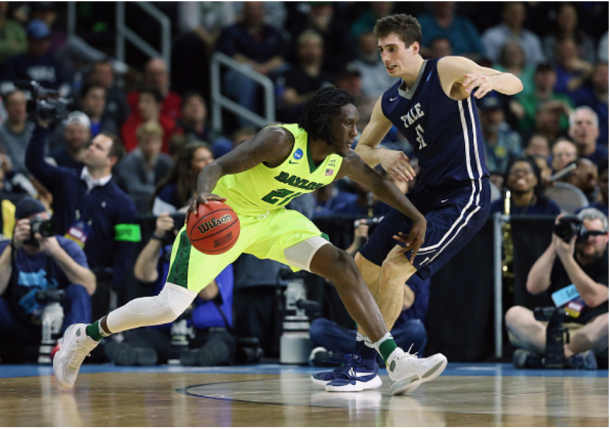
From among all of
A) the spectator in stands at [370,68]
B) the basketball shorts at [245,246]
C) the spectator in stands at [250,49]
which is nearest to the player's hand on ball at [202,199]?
the basketball shorts at [245,246]

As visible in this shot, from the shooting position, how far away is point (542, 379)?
6395mm

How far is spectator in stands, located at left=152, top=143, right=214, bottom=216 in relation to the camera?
844cm

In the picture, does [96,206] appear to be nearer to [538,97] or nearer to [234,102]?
[234,102]

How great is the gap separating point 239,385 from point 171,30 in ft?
29.8

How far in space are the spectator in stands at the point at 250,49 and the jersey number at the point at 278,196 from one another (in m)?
7.11

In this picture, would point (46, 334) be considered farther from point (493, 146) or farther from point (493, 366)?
point (493, 146)

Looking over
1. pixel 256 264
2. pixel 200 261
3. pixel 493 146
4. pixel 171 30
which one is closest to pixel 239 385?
pixel 200 261

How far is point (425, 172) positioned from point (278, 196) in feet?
3.06

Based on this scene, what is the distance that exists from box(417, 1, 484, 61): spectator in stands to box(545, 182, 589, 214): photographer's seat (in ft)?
15.1

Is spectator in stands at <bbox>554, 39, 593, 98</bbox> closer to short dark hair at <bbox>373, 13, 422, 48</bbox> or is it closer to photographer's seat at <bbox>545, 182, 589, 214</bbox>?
photographer's seat at <bbox>545, 182, 589, 214</bbox>

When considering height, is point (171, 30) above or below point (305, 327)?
above

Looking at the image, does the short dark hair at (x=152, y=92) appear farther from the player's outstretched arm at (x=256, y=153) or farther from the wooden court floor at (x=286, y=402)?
the player's outstretched arm at (x=256, y=153)

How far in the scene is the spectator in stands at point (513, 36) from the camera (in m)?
13.5

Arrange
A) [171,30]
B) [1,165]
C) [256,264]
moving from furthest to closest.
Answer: [171,30], [1,165], [256,264]
